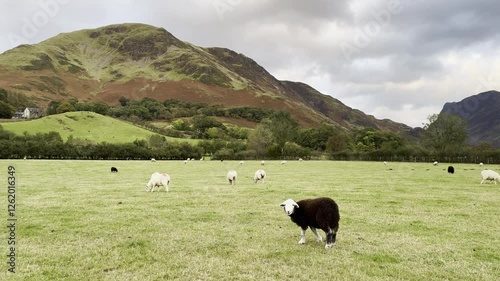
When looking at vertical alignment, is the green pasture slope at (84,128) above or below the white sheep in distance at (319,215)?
above

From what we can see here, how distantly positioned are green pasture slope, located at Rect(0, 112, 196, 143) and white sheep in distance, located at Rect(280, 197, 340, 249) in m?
130

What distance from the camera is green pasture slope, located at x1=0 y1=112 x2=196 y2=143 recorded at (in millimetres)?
132375

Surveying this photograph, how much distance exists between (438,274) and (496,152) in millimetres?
88726

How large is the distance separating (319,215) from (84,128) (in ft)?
501

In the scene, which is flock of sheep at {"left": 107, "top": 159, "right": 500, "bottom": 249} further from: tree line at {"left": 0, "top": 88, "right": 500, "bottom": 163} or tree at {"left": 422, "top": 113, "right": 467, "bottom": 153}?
tree at {"left": 422, "top": 113, "right": 467, "bottom": 153}

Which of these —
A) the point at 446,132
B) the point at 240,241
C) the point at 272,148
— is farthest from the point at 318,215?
the point at 446,132

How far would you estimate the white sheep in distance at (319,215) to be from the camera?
Answer: 11422mm

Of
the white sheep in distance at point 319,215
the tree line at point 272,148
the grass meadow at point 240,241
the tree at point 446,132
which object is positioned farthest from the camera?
the tree at point 446,132

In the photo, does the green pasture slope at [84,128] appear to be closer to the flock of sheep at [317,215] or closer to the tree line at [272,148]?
the tree line at [272,148]

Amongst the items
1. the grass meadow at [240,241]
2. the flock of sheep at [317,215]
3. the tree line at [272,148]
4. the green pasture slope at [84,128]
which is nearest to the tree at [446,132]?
the tree line at [272,148]

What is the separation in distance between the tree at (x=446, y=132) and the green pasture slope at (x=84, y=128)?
11124 centimetres

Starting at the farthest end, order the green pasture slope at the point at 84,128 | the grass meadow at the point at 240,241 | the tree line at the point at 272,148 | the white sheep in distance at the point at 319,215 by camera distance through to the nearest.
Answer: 1. the green pasture slope at the point at 84,128
2. the tree line at the point at 272,148
3. the white sheep in distance at the point at 319,215
4. the grass meadow at the point at 240,241

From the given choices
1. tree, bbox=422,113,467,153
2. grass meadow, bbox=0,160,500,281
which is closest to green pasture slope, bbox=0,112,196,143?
tree, bbox=422,113,467,153

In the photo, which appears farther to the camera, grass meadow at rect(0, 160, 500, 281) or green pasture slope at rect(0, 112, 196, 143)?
green pasture slope at rect(0, 112, 196, 143)
